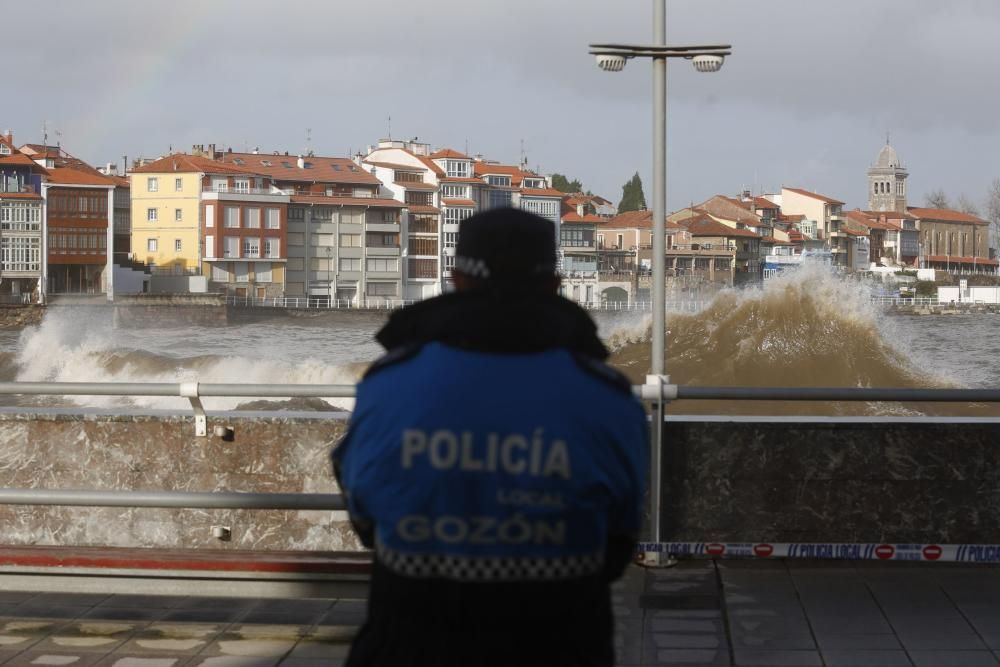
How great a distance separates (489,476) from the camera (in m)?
2.92

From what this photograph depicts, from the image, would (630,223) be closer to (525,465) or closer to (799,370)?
(799,370)

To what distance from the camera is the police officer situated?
2926 mm

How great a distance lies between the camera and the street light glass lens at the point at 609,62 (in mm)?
11836

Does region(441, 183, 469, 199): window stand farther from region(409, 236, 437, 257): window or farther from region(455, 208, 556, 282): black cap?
region(455, 208, 556, 282): black cap

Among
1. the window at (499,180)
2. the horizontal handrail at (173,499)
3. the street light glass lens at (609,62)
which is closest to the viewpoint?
the horizontal handrail at (173,499)

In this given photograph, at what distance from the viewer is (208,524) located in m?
8.62

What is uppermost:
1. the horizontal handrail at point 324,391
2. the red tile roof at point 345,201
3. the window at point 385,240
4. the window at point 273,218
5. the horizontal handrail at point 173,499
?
the red tile roof at point 345,201

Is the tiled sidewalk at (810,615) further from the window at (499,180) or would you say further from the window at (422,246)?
the window at (499,180)

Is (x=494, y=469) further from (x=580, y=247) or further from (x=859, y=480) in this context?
(x=580, y=247)

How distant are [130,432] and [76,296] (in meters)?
125

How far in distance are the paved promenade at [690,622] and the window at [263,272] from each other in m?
135

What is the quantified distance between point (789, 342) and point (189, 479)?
3984cm

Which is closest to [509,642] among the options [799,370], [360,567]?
[360,567]

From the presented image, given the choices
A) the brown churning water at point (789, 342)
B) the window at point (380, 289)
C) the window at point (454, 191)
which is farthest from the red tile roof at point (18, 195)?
the brown churning water at point (789, 342)
